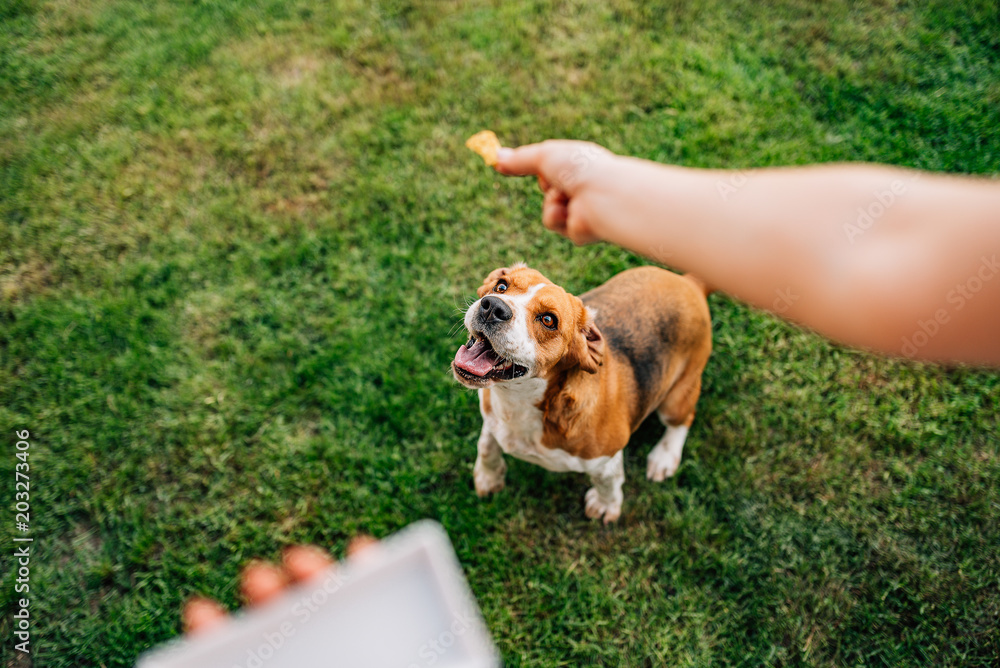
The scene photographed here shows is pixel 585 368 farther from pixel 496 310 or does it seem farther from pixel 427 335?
pixel 427 335

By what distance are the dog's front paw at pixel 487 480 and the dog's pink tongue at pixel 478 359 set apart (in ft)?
4.25

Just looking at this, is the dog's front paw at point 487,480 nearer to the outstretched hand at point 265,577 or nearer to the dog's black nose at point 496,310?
the outstretched hand at point 265,577

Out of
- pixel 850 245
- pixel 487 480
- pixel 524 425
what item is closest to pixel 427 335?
pixel 487 480

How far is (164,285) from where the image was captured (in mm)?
4133

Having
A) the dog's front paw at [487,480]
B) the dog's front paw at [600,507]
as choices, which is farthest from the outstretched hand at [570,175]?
the dog's front paw at [600,507]

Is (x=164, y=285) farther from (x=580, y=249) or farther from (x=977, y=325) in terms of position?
(x=977, y=325)

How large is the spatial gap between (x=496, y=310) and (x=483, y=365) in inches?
10.3

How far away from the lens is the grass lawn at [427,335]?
331cm

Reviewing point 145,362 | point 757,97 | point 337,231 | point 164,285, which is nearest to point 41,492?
point 145,362

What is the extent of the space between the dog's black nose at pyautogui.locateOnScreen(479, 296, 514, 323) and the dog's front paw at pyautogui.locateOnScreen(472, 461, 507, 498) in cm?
152

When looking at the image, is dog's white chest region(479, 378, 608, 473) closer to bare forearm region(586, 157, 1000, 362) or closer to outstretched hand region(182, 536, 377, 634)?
outstretched hand region(182, 536, 377, 634)

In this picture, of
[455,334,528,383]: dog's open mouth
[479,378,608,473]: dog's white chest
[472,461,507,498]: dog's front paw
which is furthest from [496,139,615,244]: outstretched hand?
[472,461,507,498]: dog's front paw

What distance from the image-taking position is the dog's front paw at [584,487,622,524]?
3.38 m

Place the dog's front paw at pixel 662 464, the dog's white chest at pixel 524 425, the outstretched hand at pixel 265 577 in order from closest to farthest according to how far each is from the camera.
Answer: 1. the dog's white chest at pixel 524 425
2. the outstretched hand at pixel 265 577
3. the dog's front paw at pixel 662 464
